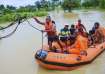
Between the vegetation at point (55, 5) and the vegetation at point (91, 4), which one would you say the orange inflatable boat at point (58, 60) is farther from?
the vegetation at point (91, 4)

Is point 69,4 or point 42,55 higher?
point 42,55

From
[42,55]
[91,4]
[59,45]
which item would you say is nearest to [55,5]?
[91,4]

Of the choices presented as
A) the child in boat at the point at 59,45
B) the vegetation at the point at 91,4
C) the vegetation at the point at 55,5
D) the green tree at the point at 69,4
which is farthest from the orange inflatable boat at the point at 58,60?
the vegetation at the point at 91,4

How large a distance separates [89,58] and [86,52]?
199 mm

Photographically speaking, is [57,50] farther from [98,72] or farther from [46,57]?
[98,72]

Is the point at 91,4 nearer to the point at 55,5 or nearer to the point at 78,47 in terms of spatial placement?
the point at 55,5

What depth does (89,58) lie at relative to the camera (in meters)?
8.99

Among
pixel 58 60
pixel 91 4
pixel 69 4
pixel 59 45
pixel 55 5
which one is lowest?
pixel 55 5

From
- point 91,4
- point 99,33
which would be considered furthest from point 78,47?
point 91,4

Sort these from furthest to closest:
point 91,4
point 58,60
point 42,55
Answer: point 91,4 → point 42,55 → point 58,60

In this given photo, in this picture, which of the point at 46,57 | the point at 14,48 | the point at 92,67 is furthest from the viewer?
the point at 14,48

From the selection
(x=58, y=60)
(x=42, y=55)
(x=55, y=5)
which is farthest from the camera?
(x=55, y=5)

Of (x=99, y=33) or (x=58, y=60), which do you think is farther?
(x=99, y=33)

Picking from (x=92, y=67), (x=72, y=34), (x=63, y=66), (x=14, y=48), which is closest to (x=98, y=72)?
(x=92, y=67)
